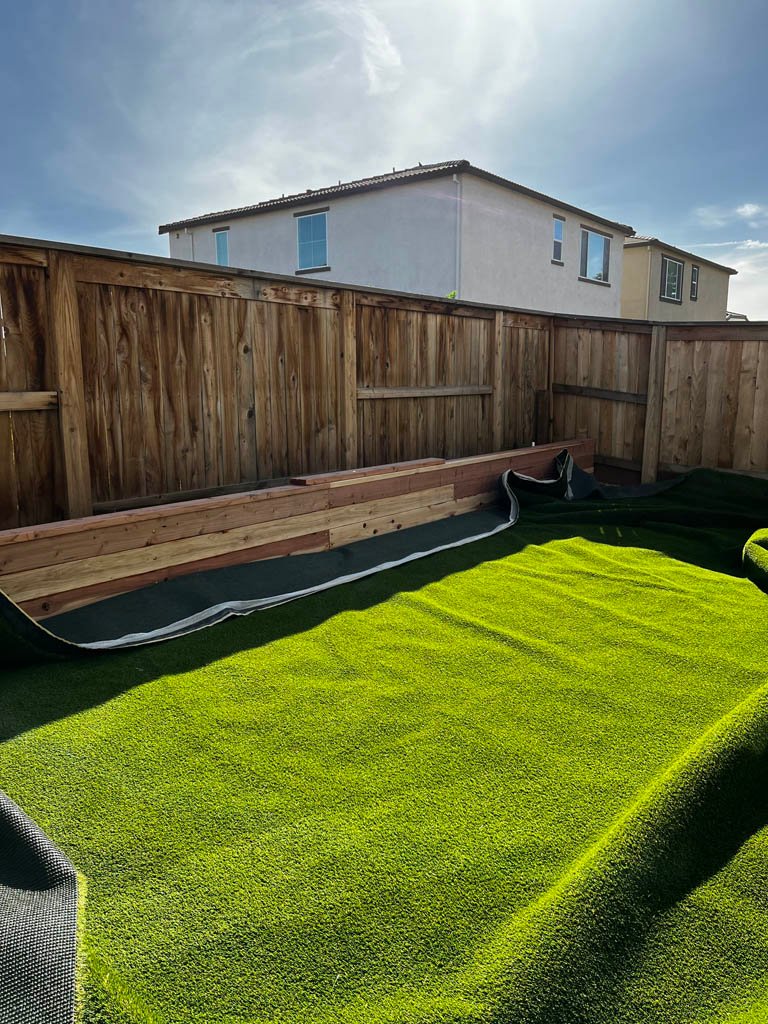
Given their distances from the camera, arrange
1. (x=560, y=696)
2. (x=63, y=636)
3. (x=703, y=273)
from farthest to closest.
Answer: (x=703, y=273) < (x=63, y=636) < (x=560, y=696)

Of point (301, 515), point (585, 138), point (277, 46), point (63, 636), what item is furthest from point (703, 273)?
point (63, 636)

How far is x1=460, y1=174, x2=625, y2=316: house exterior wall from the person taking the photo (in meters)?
13.8

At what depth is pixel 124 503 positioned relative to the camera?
380 cm

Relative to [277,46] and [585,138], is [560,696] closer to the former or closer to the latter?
[277,46]

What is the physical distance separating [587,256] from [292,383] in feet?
50.6

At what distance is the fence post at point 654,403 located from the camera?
6652 millimetres

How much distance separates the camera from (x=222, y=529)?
3830 mm

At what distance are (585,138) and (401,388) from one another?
8.82 metres

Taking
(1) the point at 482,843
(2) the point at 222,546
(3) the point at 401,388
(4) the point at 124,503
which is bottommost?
(1) the point at 482,843

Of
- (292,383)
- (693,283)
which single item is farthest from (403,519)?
(693,283)

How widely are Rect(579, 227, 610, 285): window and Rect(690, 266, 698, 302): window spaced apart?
23.9 ft

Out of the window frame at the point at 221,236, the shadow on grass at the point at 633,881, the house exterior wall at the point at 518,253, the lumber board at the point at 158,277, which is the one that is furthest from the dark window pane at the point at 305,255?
the shadow on grass at the point at 633,881

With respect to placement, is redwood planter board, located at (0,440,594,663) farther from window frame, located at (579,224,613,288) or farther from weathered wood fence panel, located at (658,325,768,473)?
window frame, located at (579,224,613,288)

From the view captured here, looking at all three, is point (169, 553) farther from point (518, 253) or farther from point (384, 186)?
point (518, 253)
